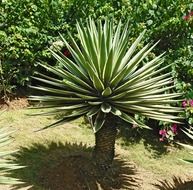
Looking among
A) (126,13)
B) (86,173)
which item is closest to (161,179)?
(86,173)

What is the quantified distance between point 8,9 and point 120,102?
340 cm

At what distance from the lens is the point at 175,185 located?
27.0ft

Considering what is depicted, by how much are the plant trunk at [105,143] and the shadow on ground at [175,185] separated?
3.18 feet

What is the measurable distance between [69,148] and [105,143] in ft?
4.33

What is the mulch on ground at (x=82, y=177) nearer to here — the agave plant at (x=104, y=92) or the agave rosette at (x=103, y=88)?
the agave plant at (x=104, y=92)

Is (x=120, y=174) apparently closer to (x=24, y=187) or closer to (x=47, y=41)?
(x=24, y=187)

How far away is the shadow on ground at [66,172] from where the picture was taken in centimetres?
762

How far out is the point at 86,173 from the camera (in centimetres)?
781

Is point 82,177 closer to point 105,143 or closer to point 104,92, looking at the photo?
point 105,143

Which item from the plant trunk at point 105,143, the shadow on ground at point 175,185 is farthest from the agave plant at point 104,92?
the shadow on ground at point 175,185

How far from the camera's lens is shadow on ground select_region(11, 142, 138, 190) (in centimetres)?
762

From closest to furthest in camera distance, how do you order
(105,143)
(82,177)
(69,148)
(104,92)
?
(104,92), (105,143), (82,177), (69,148)

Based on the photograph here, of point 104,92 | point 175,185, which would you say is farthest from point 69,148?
point 104,92

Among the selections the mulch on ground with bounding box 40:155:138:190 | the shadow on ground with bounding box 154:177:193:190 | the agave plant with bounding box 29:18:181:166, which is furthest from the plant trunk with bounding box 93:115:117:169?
the shadow on ground with bounding box 154:177:193:190
